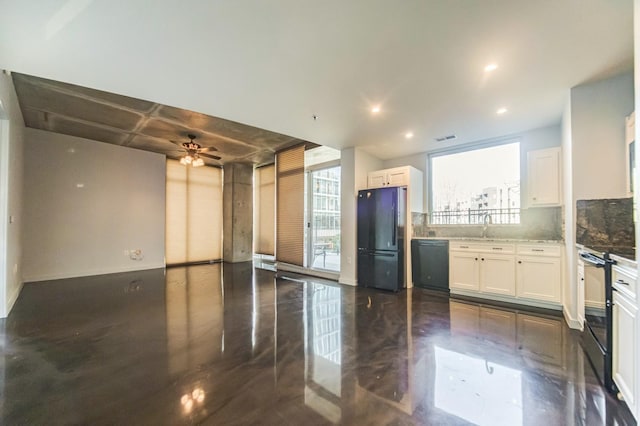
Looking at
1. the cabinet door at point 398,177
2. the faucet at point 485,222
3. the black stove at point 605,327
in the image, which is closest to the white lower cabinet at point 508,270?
the faucet at point 485,222

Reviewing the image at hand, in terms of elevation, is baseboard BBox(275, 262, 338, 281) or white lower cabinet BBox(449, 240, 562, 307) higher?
white lower cabinet BBox(449, 240, 562, 307)

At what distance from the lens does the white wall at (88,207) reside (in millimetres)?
5332

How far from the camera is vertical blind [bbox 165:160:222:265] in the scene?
743 cm

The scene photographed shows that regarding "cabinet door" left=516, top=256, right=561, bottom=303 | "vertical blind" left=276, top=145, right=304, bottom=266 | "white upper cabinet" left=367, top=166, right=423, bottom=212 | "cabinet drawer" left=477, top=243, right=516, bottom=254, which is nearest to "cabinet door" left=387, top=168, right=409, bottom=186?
"white upper cabinet" left=367, top=166, right=423, bottom=212

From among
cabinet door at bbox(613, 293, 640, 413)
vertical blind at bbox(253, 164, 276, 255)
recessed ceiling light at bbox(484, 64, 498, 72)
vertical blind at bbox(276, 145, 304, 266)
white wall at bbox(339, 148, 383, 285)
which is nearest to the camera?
cabinet door at bbox(613, 293, 640, 413)

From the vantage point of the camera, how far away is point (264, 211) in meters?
8.19

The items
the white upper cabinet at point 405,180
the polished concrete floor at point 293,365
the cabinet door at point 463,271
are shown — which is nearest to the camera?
the polished concrete floor at point 293,365

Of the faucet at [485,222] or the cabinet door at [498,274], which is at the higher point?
the faucet at [485,222]

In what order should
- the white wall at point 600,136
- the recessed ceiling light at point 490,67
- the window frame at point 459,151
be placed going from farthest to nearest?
1. the window frame at point 459,151
2. the white wall at point 600,136
3. the recessed ceiling light at point 490,67

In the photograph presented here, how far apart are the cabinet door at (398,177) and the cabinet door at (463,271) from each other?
1520mm

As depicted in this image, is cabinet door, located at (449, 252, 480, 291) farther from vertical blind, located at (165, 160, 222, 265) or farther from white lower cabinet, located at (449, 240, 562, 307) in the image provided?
vertical blind, located at (165, 160, 222, 265)

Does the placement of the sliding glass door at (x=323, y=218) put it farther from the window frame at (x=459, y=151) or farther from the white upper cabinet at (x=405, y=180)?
the window frame at (x=459, y=151)

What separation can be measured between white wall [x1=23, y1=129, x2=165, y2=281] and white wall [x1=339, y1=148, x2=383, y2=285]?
193 inches

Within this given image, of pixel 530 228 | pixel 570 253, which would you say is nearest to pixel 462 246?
pixel 530 228
